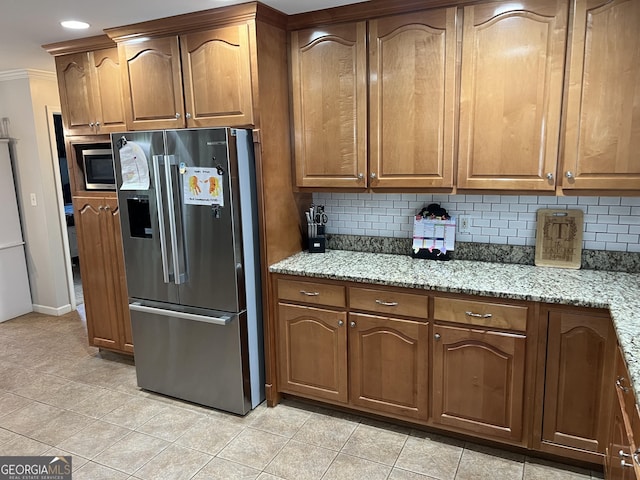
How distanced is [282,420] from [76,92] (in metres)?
2.62

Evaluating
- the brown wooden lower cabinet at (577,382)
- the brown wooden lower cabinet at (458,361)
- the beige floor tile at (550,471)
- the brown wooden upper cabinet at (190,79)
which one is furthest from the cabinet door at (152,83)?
the beige floor tile at (550,471)

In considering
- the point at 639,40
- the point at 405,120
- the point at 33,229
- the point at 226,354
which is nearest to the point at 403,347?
the point at 226,354

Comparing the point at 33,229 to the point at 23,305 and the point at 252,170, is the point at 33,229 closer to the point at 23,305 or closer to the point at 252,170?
the point at 23,305

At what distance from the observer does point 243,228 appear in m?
2.61

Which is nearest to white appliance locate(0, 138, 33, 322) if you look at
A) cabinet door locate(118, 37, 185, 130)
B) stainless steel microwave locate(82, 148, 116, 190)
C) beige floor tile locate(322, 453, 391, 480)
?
stainless steel microwave locate(82, 148, 116, 190)

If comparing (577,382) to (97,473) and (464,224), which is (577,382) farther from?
(97,473)

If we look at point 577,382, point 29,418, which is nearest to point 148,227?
point 29,418

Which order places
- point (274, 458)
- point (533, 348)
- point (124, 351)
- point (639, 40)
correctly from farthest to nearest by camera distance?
point (124, 351), point (274, 458), point (533, 348), point (639, 40)

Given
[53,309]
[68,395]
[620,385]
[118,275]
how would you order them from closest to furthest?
[620,385], [68,395], [118,275], [53,309]

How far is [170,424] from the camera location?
272 centimetres

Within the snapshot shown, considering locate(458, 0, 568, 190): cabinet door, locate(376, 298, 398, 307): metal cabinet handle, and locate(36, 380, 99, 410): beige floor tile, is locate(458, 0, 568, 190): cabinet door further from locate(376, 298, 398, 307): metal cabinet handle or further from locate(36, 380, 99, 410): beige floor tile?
locate(36, 380, 99, 410): beige floor tile

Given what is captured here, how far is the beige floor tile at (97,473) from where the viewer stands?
2.27 metres

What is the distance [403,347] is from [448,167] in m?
0.99

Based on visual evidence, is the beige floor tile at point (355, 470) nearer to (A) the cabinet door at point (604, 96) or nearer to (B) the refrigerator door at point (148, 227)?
(B) the refrigerator door at point (148, 227)
